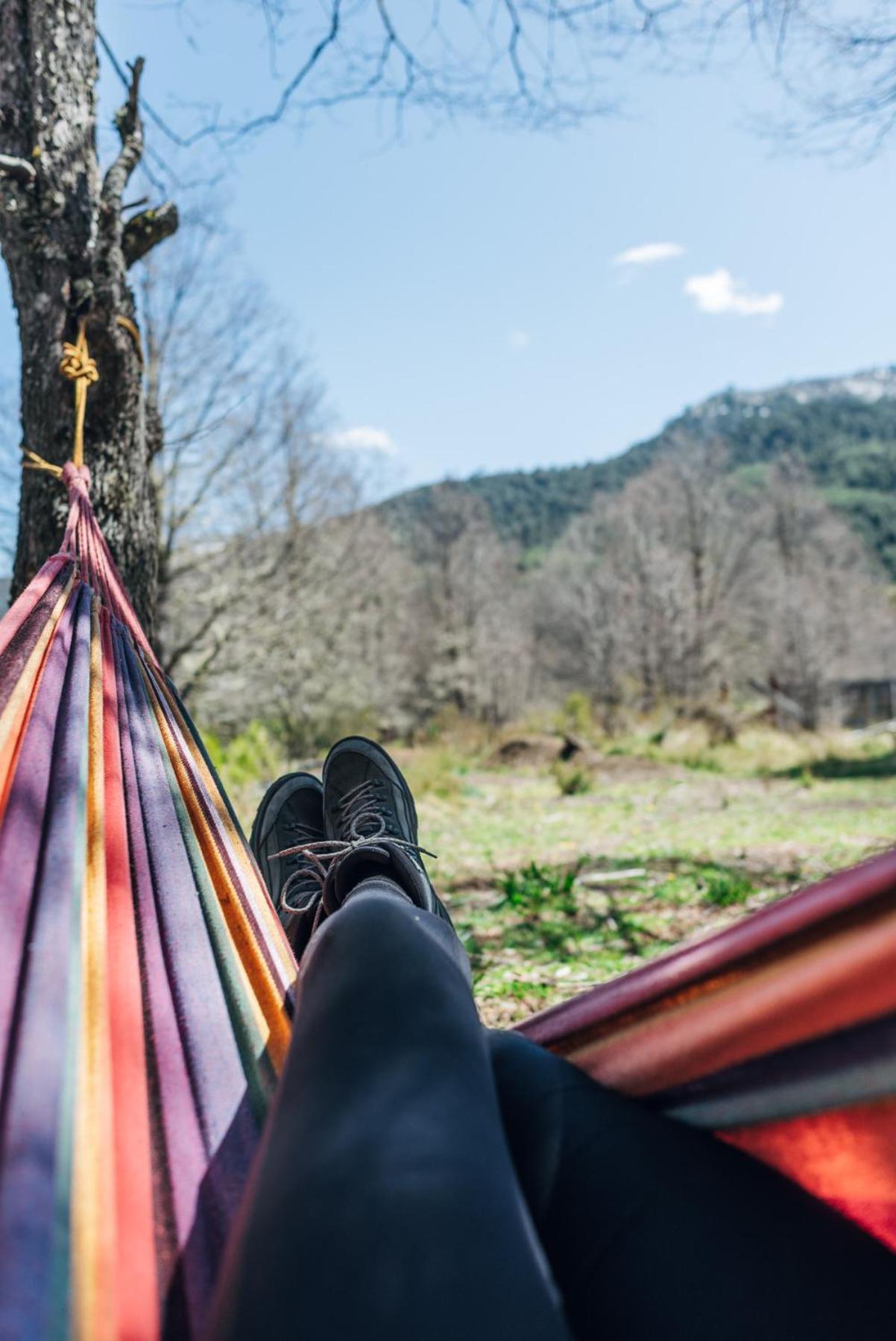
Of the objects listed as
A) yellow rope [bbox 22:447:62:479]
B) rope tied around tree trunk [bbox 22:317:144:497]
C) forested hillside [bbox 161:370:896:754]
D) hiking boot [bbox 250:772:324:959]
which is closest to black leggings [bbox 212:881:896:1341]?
hiking boot [bbox 250:772:324:959]

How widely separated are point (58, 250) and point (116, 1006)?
1930 millimetres

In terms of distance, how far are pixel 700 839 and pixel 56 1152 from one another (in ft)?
17.5

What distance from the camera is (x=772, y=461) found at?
1748 inches

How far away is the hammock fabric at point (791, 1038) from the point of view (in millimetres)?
614

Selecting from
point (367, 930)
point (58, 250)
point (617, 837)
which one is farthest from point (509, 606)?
point (367, 930)

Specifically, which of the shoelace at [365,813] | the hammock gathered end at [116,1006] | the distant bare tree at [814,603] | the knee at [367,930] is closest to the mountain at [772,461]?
the distant bare tree at [814,603]

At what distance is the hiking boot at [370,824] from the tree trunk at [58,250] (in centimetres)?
91

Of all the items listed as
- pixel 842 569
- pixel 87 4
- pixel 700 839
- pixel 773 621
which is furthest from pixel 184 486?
pixel 842 569

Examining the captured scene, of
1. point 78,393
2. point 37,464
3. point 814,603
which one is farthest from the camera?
point 814,603

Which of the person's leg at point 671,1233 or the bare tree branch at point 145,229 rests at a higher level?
the bare tree branch at point 145,229

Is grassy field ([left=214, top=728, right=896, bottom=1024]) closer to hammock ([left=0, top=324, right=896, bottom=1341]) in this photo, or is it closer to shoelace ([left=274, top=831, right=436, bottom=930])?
shoelace ([left=274, top=831, right=436, bottom=930])

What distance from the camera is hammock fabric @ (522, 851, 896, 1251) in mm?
614

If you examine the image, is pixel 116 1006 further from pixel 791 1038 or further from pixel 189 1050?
pixel 791 1038

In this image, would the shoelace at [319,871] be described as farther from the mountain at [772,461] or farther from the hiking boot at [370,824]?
the mountain at [772,461]
